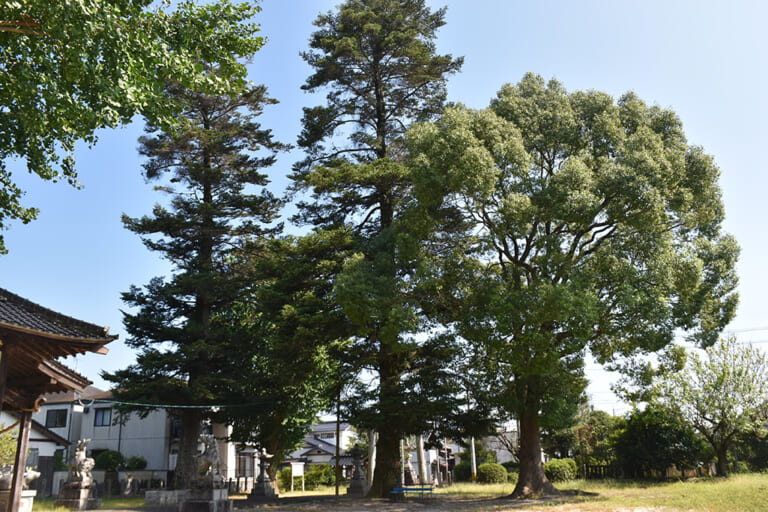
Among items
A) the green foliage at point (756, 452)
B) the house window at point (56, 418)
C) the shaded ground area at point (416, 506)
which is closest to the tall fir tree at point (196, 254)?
the shaded ground area at point (416, 506)

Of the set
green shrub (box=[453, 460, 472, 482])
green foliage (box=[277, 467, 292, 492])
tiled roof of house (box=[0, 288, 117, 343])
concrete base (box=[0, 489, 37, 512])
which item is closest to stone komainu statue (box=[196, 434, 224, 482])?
concrete base (box=[0, 489, 37, 512])

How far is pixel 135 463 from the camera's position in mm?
33469

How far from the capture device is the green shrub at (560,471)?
27.2 metres

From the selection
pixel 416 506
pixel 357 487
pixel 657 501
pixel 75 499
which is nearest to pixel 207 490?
pixel 416 506

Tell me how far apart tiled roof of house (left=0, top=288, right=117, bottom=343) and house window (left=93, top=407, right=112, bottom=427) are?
32.3 meters

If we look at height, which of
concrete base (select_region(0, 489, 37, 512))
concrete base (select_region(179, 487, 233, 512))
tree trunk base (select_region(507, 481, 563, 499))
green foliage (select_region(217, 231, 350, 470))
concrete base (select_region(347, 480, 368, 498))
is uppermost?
green foliage (select_region(217, 231, 350, 470))

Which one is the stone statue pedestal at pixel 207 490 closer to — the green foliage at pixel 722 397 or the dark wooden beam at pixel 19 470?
the dark wooden beam at pixel 19 470

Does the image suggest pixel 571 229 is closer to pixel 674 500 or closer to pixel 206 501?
pixel 674 500

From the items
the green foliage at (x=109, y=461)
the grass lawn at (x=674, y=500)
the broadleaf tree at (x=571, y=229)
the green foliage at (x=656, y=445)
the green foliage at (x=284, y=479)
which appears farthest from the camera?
the green foliage at (x=284, y=479)

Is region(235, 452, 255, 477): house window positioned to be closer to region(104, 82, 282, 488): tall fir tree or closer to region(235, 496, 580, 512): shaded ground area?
region(104, 82, 282, 488): tall fir tree

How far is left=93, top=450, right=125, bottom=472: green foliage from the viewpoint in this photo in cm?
3209

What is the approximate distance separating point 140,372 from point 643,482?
21192mm

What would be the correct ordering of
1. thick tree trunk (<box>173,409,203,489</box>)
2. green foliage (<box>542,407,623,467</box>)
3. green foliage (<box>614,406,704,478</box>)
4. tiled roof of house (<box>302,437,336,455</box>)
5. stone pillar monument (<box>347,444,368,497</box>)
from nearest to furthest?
green foliage (<box>614,406,704,478</box>), thick tree trunk (<box>173,409,203,489</box>), stone pillar monument (<box>347,444,368,497</box>), green foliage (<box>542,407,623,467</box>), tiled roof of house (<box>302,437,336,455</box>)

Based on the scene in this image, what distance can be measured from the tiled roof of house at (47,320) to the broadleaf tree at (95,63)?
8.68 feet
